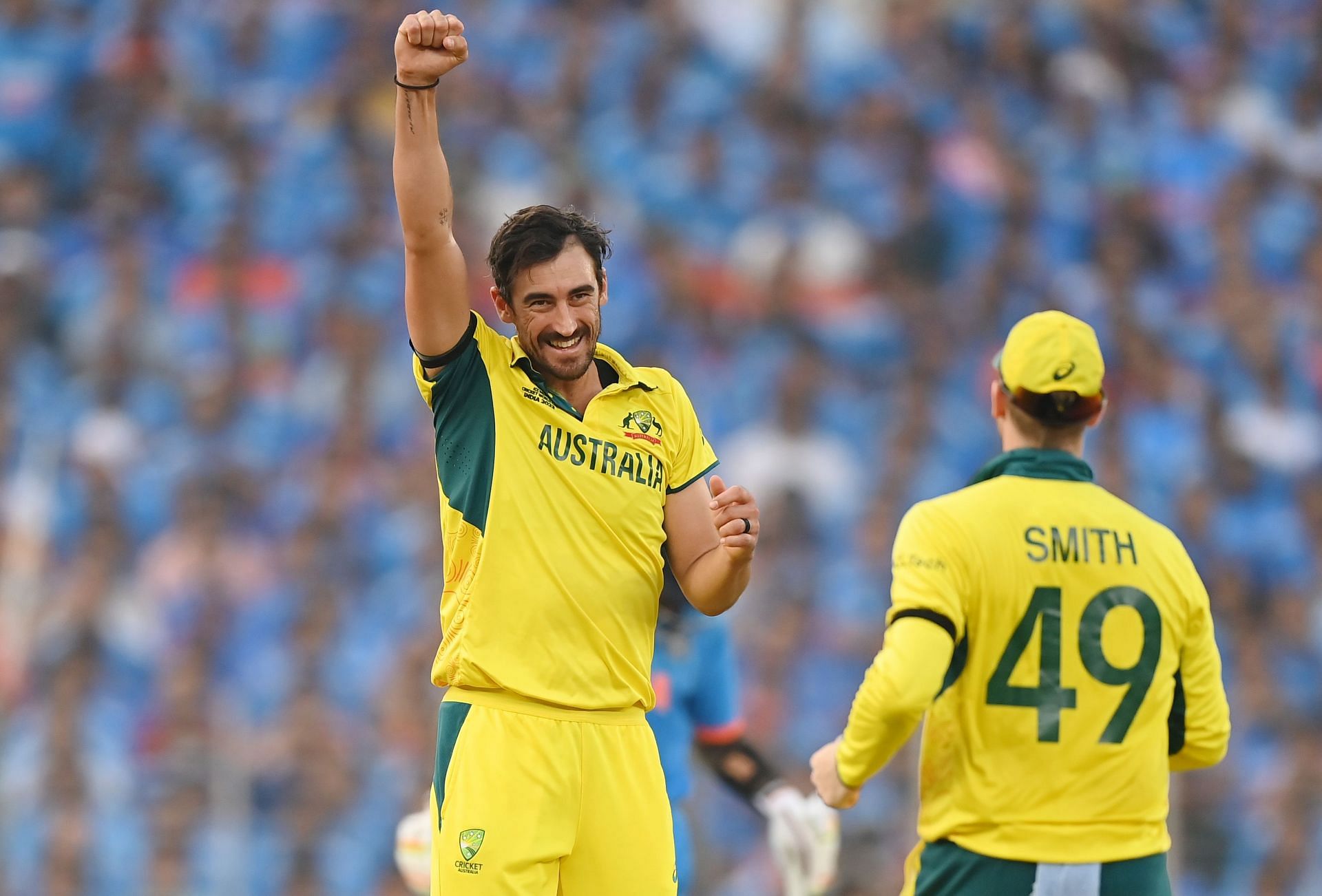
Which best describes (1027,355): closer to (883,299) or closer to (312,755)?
(312,755)

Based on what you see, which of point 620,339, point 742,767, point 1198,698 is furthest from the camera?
point 620,339

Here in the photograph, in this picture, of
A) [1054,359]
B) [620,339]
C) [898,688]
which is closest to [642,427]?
[898,688]

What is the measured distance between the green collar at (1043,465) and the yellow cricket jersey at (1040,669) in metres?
0.04

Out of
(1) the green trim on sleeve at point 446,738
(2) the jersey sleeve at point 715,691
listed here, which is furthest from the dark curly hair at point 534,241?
(2) the jersey sleeve at point 715,691

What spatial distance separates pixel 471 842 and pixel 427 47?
1.72 meters

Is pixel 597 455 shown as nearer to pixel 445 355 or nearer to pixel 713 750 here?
pixel 445 355

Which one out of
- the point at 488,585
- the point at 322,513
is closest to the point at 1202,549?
the point at 322,513

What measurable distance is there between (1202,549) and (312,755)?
4.67 metres

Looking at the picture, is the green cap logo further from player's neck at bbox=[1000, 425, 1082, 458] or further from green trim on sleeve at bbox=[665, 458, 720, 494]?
player's neck at bbox=[1000, 425, 1082, 458]

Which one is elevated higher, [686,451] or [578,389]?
[578,389]

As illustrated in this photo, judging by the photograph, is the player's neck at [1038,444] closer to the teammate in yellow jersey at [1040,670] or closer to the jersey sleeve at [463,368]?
the teammate in yellow jersey at [1040,670]

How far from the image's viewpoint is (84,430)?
31.7 feet

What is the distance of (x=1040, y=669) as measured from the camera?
4.02 meters

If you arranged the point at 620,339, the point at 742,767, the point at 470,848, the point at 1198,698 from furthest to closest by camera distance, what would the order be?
the point at 620,339
the point at 742,767
the point at 1198,698
the point at 470,848
